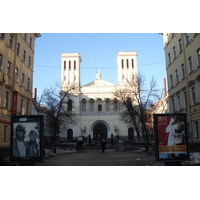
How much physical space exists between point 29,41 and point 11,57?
598 centimetres

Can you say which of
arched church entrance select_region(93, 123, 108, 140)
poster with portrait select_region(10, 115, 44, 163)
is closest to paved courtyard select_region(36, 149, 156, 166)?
poster with portrait select_region(10, 115, 44, 163)

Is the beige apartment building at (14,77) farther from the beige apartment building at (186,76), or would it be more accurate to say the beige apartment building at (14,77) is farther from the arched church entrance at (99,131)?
the arched church entrance at (99,131)

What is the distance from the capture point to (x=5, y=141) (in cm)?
1655

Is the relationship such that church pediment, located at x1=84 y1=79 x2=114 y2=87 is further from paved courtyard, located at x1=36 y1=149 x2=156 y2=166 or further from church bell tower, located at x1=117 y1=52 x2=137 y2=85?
paved courtyard, located at x1=36 y1=149 x2=156 y2=166

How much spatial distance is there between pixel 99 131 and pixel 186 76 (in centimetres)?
2903

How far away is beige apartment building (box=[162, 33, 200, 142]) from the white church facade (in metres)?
21.9

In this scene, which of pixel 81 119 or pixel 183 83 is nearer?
pixel 183 83

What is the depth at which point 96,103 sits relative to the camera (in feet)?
158

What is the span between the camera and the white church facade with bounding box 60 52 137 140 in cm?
4612

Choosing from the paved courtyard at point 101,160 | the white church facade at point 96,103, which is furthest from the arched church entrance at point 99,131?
the paved courtyard at point 101,160

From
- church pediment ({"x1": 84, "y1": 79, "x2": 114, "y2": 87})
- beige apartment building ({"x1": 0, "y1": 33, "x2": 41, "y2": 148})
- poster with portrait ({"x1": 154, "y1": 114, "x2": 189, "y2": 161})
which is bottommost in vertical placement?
poster with portrait ({"x1": 154, "y1": 114, "x2": 189, "y2": 161})

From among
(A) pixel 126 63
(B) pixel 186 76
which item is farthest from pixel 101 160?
(A) pixel 126 63

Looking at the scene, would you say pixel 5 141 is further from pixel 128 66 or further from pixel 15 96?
pixel 128 66

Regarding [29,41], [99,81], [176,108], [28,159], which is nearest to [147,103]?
[176,108]
